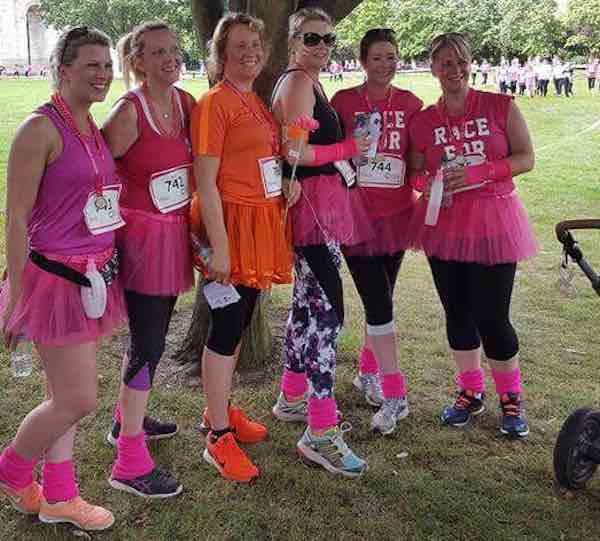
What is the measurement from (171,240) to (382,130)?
115cm

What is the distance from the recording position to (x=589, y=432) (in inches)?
118

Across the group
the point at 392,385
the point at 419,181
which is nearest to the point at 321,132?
the point at 419,181

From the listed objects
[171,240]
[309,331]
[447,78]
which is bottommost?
[309,331]

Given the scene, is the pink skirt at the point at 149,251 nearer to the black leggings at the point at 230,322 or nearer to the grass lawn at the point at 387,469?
the black leggings at the point at 230,322

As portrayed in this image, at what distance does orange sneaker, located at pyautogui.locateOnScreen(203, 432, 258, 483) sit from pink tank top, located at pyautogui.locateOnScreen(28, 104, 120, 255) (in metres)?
1.11

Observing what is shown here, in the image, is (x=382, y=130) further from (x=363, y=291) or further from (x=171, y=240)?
(x=171, y=240)

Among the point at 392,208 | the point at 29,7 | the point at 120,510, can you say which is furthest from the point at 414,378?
the point at 29,7

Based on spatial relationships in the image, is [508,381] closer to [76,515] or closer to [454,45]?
[454,45]

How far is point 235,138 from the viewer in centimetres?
275

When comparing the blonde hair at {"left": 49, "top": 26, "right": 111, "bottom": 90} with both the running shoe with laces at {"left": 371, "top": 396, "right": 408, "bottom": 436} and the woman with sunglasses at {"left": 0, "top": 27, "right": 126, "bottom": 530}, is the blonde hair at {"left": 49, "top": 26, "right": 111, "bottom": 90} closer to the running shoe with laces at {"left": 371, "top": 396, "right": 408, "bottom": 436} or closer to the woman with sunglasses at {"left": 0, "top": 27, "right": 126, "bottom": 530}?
the woman with sunglasses at {"left": 0, "top": 27, "right": 126, "bottom": 530}

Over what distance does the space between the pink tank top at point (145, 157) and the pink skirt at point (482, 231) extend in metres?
1.22

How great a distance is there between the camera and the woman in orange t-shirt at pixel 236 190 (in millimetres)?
2711

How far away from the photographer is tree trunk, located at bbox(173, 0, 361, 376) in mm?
3695

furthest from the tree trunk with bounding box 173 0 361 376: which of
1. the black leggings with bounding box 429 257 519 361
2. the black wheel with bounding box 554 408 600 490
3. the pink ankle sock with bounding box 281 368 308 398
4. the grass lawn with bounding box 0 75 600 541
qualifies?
the black wheel with bounding box 554 408 600 490
